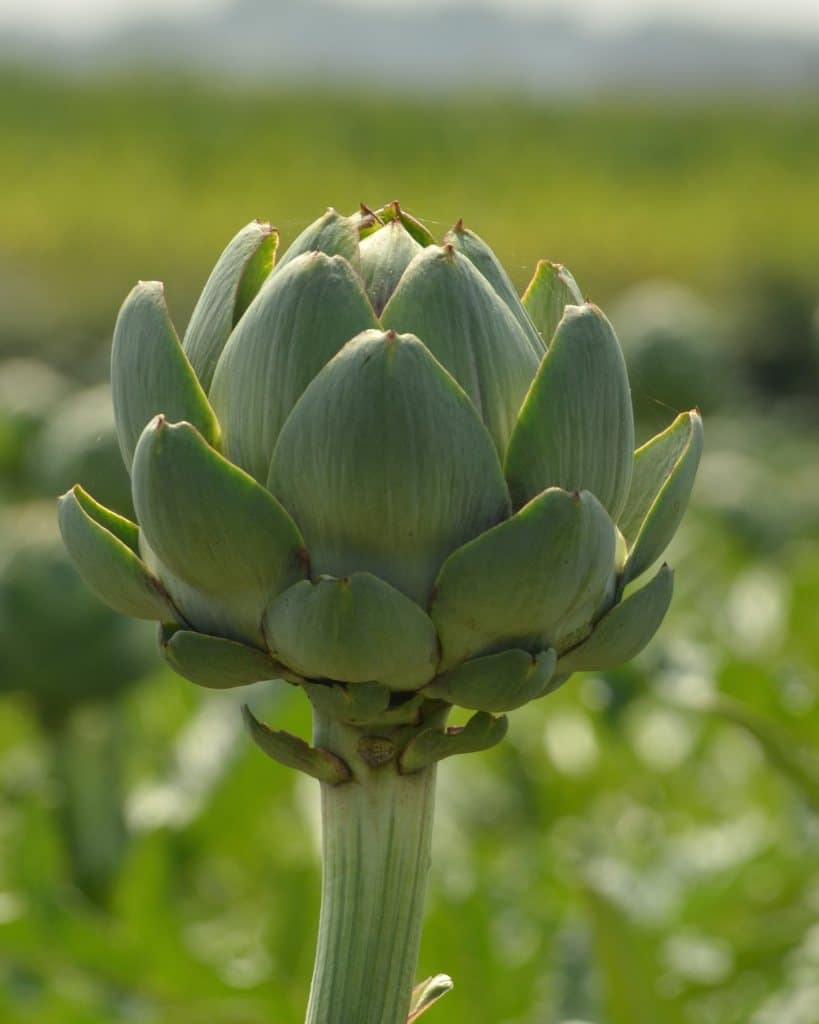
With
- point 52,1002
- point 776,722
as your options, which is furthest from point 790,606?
point 52,1002

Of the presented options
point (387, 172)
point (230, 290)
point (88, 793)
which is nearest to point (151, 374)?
point (230, 290)

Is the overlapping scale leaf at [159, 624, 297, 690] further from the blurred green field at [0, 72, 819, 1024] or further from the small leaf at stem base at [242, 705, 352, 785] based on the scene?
the blurred green field at [0, 72, 819, 1024]

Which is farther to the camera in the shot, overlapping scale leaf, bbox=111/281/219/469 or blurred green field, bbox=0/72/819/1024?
blurred green field, bbox=0/72/819/1024

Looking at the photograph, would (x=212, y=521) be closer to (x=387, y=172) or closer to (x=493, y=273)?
(x=493, y=273)

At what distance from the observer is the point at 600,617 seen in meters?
0.42

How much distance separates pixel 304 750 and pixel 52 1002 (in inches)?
24.0

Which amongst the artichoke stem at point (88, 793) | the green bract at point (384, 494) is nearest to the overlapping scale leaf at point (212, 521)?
the green bract at point (384, 494)

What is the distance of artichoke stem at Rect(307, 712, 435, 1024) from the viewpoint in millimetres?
423

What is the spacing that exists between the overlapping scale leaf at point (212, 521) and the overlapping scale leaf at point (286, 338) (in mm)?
18

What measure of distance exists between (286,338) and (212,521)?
0.16ft

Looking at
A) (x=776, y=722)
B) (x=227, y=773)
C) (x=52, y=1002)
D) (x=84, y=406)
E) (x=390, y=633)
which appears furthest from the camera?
(x=84, y=406)

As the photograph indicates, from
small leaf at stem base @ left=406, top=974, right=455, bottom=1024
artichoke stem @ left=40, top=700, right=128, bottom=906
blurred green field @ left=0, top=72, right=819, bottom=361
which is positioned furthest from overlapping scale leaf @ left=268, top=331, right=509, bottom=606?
blurred green field @ left=0, top=72, right=819, bottom=361

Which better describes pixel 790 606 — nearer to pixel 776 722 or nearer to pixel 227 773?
pixel 776 722

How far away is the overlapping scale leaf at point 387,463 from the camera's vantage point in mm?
382
